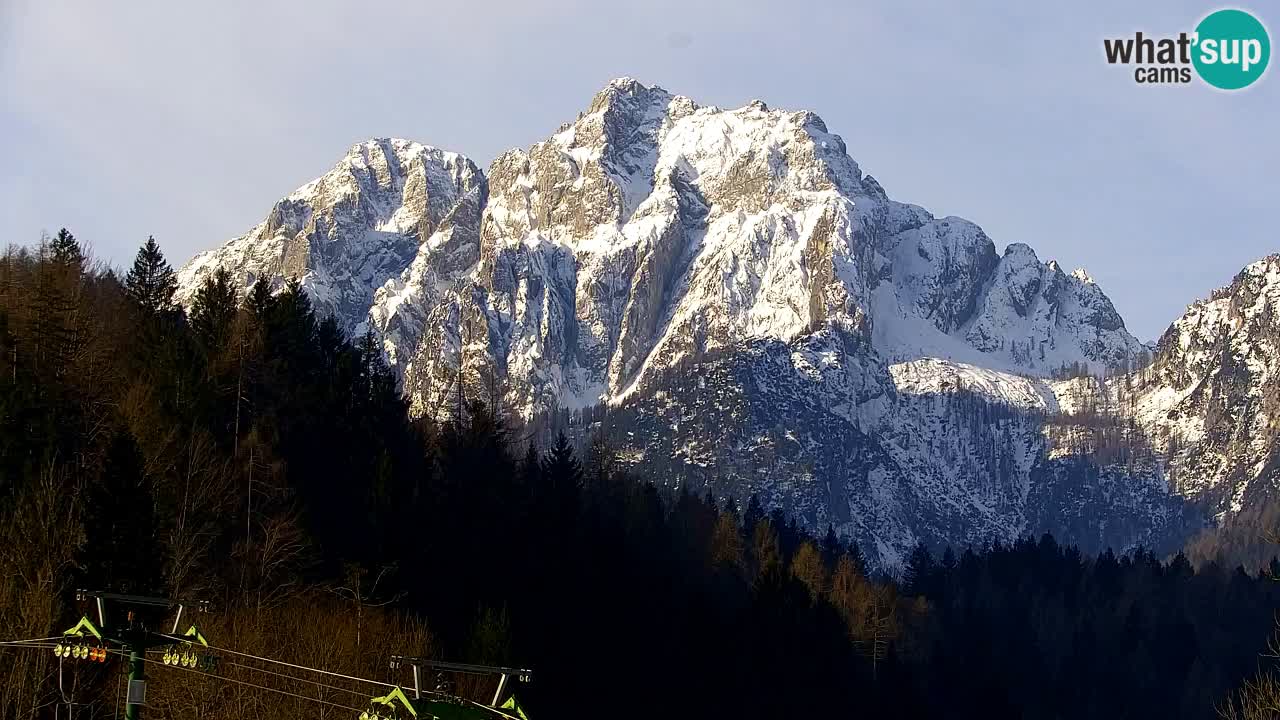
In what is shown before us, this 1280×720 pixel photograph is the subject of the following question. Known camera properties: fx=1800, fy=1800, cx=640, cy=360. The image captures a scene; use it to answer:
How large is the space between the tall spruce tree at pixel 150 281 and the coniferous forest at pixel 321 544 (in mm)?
188

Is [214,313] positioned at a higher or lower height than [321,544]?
higher

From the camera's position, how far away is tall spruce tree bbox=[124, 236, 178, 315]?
108000 millimetres

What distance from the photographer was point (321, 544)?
90312 millimetres

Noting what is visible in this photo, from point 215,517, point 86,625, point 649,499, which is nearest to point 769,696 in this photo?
point 649,499

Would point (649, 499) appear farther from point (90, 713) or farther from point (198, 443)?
point (90, 713)

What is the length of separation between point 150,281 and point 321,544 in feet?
89.7

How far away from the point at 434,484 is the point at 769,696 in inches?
1161

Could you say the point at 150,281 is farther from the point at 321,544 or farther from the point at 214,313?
the point at 321,544

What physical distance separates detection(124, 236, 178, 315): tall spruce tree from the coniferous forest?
0.19m

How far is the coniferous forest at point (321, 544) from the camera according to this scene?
207 ft

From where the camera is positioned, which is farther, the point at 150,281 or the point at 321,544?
the point at 150,281

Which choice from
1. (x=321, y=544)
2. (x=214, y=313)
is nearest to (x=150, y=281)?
(x=214, y=313)

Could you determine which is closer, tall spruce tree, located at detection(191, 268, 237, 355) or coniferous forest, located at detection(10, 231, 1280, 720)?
coniferous forest, located at detection(10, 231, 1280, 720)

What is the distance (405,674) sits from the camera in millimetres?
74875
